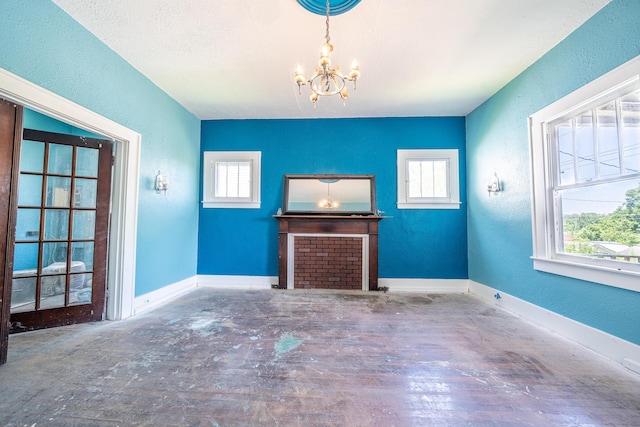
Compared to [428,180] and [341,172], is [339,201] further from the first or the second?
[428,180]

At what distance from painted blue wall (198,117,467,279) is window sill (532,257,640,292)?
1437mm

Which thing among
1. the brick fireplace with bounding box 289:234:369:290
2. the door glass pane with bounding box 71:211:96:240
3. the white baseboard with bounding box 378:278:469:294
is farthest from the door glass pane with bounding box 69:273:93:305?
the white baseboard with bounding box 378:278:469:294

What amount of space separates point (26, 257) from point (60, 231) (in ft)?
1.21

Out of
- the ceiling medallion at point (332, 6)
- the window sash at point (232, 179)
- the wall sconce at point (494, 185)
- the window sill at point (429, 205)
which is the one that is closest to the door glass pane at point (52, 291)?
the window sash at point (232, 179)

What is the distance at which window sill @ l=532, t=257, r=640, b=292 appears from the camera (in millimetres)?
1752

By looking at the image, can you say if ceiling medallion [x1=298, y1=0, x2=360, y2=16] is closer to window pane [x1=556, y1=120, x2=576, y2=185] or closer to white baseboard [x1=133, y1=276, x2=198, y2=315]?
window pane [x1=556, y1=120, x2=576, y2=185]

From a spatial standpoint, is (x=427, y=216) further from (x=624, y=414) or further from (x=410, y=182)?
(x=624, y=414)

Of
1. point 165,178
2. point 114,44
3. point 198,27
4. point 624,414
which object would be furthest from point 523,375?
point 114,44

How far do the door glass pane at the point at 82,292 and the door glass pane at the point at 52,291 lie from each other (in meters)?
0.06

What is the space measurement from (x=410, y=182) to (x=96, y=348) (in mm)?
4209

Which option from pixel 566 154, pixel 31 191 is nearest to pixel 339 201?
pixel 566 154

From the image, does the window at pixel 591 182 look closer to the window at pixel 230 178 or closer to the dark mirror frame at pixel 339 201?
the dark mirror frame at pixel 339 201

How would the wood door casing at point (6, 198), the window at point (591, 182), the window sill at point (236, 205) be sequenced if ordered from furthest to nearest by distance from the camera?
the window sill at point (236, 205)
the window at point (591, 182)
the wood door casing at point (6, 198)

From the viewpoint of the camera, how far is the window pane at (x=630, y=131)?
180cm
